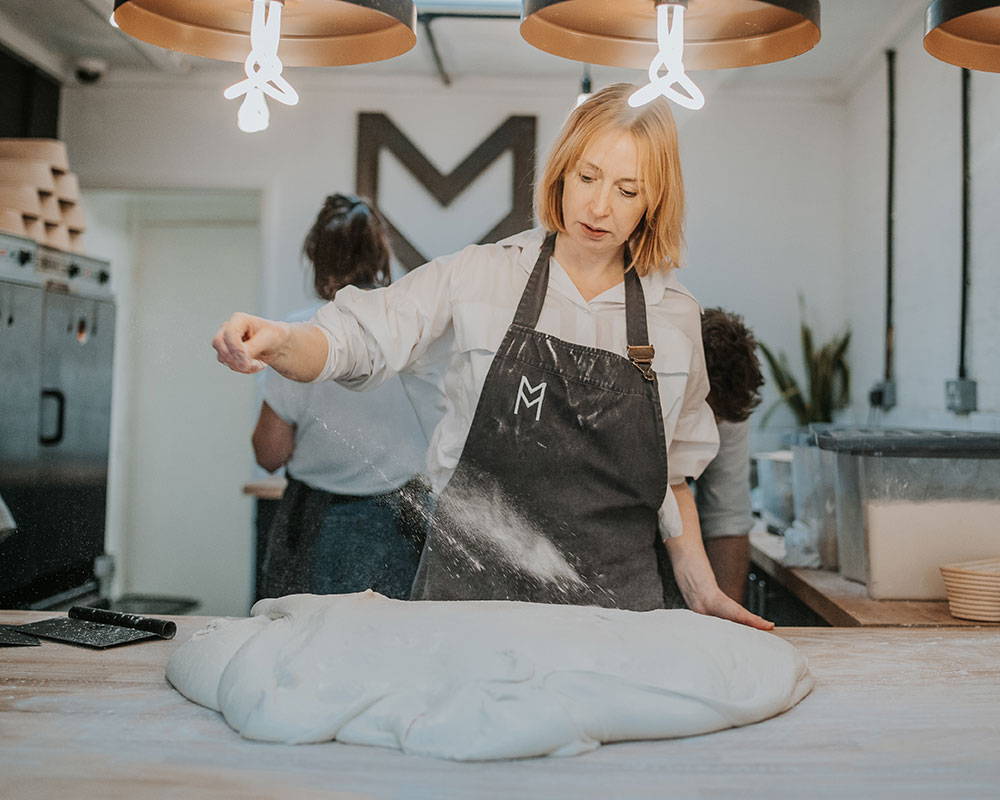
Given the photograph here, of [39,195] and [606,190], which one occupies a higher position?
[39,195]

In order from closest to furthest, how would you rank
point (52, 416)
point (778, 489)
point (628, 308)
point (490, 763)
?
point (490, 763)
point (628, 308)
point (778, 489)
point (52, 416)

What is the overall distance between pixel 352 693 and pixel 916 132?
9.51 feet

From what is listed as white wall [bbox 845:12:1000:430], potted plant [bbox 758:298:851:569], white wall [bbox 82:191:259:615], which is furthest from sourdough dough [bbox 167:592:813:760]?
white wall [bbox 82:191:259:615]

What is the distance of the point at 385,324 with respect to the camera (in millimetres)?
1337

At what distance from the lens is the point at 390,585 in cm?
165

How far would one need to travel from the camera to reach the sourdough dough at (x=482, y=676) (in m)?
0.89

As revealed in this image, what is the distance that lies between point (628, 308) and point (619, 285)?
4cm

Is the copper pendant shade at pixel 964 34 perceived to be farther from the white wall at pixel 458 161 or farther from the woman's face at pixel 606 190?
the white wall at pixel 458 161

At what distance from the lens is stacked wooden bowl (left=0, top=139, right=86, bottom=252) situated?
3.01 meters

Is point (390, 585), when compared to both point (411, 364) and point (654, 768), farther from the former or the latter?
point (654, 768)

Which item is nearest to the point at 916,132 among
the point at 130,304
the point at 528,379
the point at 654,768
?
the point at 528,379

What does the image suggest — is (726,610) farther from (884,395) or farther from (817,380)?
(817,380)

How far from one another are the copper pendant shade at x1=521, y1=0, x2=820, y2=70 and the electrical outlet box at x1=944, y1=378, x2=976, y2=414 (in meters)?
1.74

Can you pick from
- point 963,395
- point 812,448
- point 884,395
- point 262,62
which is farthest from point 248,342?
point 884,395
